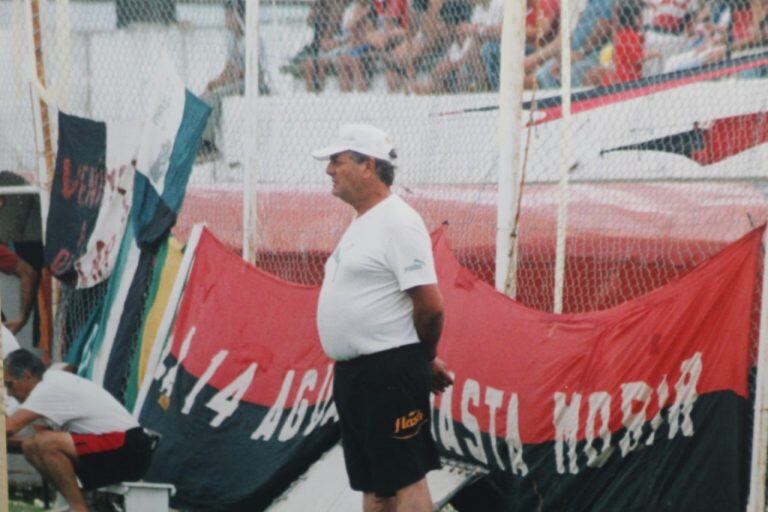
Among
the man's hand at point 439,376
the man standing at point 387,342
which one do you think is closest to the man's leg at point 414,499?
the man standing at point 387,342

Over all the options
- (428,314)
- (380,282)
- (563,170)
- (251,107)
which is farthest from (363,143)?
(251,107)

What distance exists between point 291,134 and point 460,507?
2.53 metres

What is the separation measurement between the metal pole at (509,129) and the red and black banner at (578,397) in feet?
0.76

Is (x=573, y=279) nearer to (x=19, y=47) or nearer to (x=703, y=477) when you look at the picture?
(x=703, y=477)

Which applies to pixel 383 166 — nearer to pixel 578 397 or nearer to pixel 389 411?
pixel 389 411

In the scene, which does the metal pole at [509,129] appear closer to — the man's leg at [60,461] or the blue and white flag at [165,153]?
the blue and white flag at [165,153]

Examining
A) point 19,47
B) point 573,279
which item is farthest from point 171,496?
point 19,47

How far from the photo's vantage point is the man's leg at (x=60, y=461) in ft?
20.9

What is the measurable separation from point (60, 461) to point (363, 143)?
2.34 metres

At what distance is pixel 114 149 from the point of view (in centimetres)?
800

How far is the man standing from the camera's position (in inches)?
190

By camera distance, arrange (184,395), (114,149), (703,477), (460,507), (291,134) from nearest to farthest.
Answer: (703,477) < (460,507) < (184,395) < (291,134) < (114,149)

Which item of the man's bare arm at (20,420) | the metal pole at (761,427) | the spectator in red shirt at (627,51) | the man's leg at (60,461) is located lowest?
the man's leg at (60,461)

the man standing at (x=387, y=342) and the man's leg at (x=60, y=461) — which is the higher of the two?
the man standing at (x=387, y=342)
